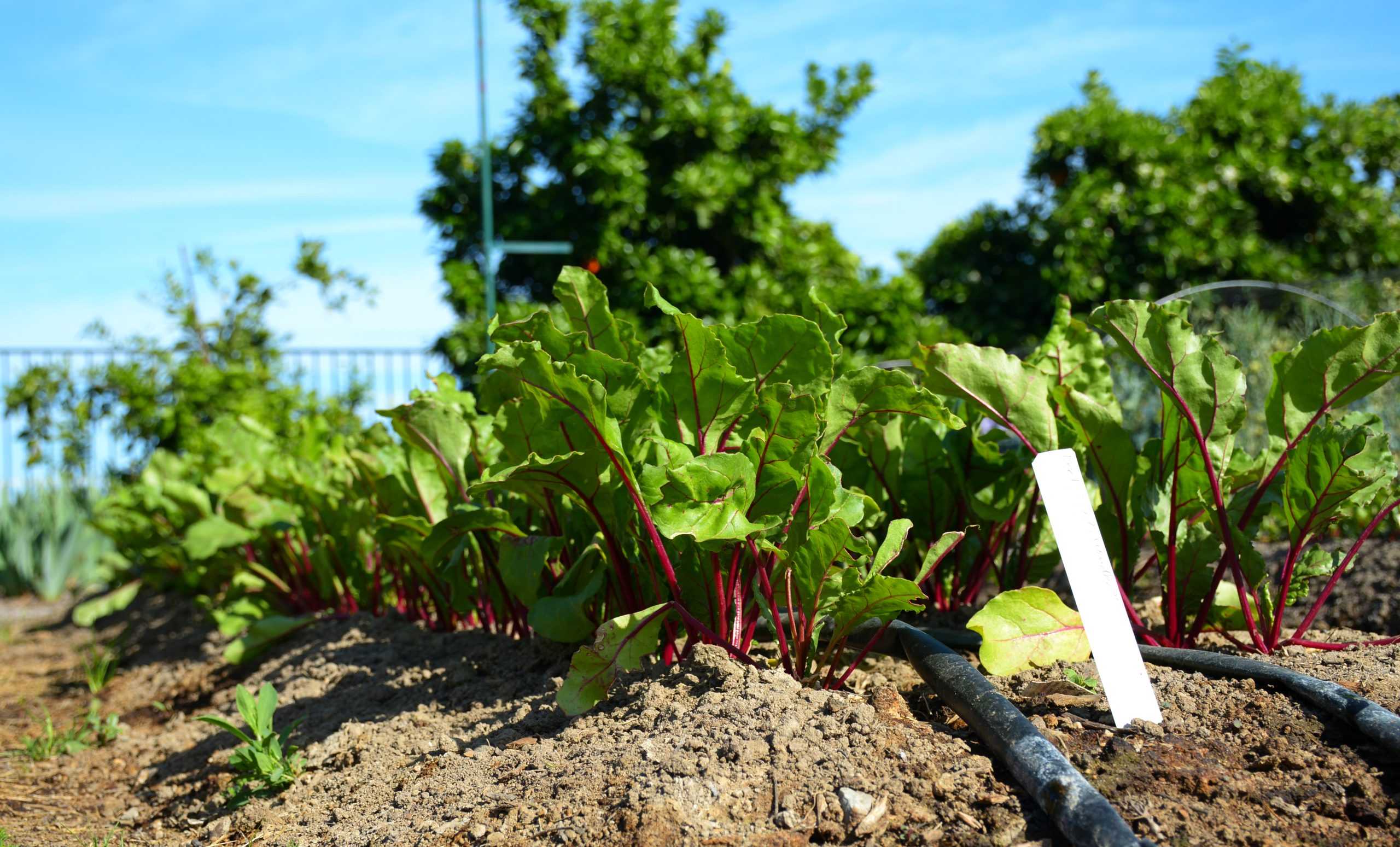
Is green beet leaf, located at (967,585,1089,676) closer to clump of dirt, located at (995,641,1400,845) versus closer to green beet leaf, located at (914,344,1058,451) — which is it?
clump of dirt, located at (995,641,1400,845)

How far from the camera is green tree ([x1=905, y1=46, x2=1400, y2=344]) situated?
10.1 metres

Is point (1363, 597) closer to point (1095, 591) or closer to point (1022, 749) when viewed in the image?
point (1095, 591)

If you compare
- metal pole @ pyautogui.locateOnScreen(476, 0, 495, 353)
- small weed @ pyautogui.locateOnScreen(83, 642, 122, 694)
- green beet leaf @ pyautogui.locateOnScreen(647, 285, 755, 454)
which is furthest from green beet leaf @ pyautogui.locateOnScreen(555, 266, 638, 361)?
metal pole @ pyautogui.locateOnScreen(476, 0, 495, 353)

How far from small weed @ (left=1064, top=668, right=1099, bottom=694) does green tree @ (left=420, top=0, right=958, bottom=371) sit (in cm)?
740

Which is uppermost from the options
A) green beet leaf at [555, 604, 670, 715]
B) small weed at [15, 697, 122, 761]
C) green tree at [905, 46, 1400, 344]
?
green tree at [905, 46, 1400, 344]

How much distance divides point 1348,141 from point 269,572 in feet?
38.2

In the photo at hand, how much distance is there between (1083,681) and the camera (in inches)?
69.1

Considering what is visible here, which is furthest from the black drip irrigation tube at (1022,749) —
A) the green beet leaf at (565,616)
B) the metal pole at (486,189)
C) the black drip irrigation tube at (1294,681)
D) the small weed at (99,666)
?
the metal pole at (486,189)

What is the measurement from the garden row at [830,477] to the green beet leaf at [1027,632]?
2 centimetres

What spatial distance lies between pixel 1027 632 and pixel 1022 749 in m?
0.35

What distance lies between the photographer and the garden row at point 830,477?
177 centimetres

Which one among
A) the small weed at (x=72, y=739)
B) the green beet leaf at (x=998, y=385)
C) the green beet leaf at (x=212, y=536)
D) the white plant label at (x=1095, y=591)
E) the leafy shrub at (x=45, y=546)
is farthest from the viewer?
the leafy shrub at (x=45, y=546)

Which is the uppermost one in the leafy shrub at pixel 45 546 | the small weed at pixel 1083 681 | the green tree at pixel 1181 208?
the green tree at pixel 1181 208

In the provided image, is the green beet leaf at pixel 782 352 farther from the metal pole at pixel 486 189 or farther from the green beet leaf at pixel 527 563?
the metal pole at pixel 486 189
